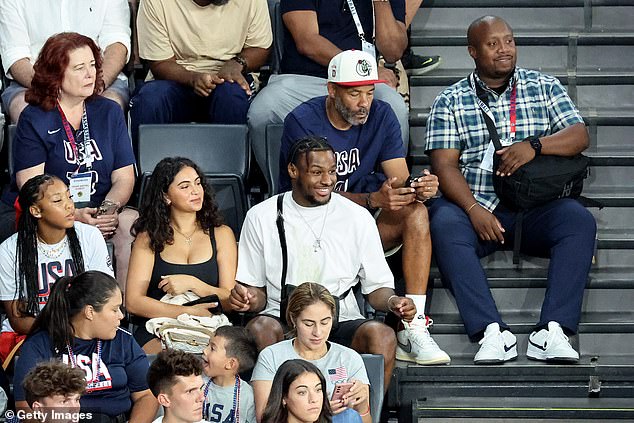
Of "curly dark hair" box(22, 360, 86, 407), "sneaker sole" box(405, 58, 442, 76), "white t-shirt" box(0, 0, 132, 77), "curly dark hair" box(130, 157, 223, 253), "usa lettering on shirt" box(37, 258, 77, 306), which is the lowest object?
"curly dark hair" box(22, 360, 86, 407)

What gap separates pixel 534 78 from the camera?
684 cm

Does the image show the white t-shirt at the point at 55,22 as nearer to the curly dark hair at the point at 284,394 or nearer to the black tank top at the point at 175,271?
the black tank top at the point at 175,271

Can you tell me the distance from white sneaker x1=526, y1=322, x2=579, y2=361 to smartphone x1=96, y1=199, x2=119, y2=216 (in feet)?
6.63

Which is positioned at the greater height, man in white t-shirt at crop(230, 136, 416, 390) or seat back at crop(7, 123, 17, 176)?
seat back at crop(7, 123, 17, 176)

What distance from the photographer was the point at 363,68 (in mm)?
6492

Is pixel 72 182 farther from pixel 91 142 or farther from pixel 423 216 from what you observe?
pixel 423 216

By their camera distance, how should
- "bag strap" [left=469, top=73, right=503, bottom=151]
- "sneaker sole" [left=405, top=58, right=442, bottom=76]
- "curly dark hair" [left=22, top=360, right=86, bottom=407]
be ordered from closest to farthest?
1. "curly dark hair" [left=22, top=360, right=86, bottom=407]
2. "bag strap" [left=469, top=73, right=503, bottom=151]
3. "sneaker sole" [left=405, top=58, right=442, bottom=76]

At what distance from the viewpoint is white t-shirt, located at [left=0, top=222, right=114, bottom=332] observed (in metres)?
5.98

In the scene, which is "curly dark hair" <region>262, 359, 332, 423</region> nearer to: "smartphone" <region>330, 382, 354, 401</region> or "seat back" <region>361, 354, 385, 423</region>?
"smartphone" <region>330, 382, 354, 401</region>

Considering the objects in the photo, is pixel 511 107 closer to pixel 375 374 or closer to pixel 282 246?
pixel 282 246

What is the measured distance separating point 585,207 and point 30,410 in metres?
3.06

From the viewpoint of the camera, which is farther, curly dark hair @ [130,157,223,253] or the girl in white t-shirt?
curly dark hair @ [130,157,223,253]

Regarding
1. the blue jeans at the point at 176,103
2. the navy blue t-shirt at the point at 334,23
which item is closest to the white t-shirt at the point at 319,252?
the blue jeans at the point at 176,103

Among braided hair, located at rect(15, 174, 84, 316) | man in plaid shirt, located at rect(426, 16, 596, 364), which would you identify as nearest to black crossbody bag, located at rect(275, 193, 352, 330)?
man in plaid shirt, located at rect(426, 16, 596, 364)
